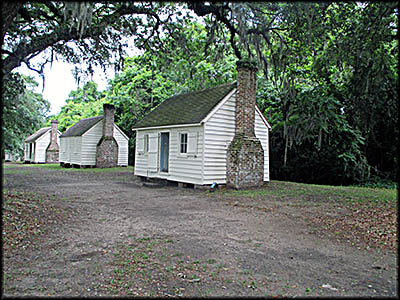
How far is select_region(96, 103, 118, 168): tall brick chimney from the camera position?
25875mm

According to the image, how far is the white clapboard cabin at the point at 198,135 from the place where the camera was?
12547 mm

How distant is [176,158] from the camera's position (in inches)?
553

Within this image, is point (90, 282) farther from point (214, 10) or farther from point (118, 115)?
point (118, 115)

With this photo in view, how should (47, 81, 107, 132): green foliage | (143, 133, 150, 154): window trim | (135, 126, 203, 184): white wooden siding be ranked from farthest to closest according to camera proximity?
1. (47, 81, 107, 132): green foliage
2. (143, 133, 150, 154): window trim
3. (135, 126, 203, 184): white wooden siding

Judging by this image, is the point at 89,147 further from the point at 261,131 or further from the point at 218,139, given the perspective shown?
the point at 261,131

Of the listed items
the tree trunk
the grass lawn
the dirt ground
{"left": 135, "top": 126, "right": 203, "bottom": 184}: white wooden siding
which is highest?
the tree trunk

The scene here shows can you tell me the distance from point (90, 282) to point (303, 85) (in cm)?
1433

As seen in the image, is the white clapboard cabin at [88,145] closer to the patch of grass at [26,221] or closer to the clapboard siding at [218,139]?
the clapboard siding at [218,139]

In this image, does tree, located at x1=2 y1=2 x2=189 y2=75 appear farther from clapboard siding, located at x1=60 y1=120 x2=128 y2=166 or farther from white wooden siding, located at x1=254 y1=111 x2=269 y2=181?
clapboard siding, located at x1=60 y1=120 x2=128 y2=166

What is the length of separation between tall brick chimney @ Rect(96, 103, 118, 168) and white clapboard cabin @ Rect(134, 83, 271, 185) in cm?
1086

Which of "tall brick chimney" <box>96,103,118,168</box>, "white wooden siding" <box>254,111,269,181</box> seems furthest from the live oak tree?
"tall brick chimney" <box>96,103,118,168</box>

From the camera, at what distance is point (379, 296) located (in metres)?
3.35

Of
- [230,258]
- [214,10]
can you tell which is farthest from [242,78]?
[230,258]

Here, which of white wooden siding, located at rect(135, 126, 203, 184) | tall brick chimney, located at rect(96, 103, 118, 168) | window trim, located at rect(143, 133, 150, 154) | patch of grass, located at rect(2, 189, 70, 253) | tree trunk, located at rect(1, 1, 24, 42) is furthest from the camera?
tall brick chimney, located at rect(96, 103, 118, 168)
